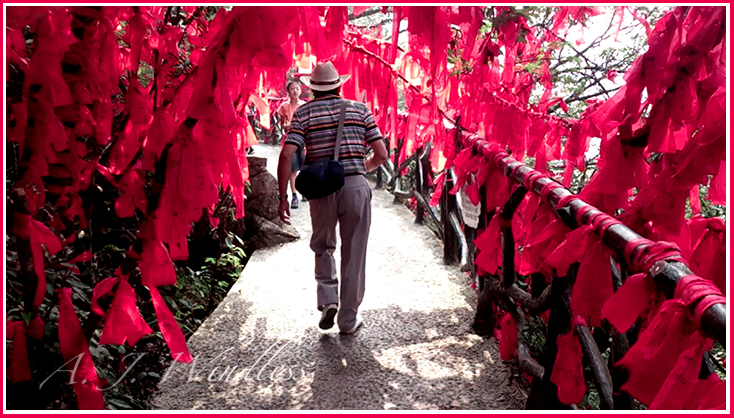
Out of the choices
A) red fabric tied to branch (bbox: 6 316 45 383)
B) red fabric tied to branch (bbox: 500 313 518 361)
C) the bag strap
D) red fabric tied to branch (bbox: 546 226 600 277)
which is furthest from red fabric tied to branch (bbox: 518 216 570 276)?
red fabric tied to branch (bbox: 6 316 45 383)

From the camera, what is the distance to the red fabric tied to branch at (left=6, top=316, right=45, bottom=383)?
171cm

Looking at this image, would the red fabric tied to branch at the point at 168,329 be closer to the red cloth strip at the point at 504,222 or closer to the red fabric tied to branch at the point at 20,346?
the red fabric tied to branch at the point at 20,346

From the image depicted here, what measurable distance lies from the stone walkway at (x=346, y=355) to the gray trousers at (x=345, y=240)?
0.22m

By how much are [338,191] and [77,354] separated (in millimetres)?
1499

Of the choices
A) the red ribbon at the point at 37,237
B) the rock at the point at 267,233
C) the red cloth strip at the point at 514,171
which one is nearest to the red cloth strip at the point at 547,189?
the red cloth strip at the point at 514,171


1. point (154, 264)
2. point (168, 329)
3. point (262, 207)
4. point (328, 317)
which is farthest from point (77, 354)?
point (262, 207)

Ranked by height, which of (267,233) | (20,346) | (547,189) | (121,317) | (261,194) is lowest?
(267,233)

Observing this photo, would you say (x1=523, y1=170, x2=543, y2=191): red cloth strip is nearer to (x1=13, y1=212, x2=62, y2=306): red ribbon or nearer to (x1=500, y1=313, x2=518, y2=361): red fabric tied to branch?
(x1=500, y1=313, x2=518, y2=361): red fabric tied to branch

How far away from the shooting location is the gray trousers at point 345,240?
113 inches

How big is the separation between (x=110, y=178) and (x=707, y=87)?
2.32 m

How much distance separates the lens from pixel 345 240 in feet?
9.69

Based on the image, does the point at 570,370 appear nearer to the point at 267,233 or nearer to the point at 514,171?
the point at 514,171

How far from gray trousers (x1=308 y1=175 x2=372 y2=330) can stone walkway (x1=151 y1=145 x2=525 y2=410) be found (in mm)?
219

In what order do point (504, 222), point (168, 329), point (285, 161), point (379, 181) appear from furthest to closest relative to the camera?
point (379, 181) < point (285, 161) < point (504, 222) < point (168, 329)
